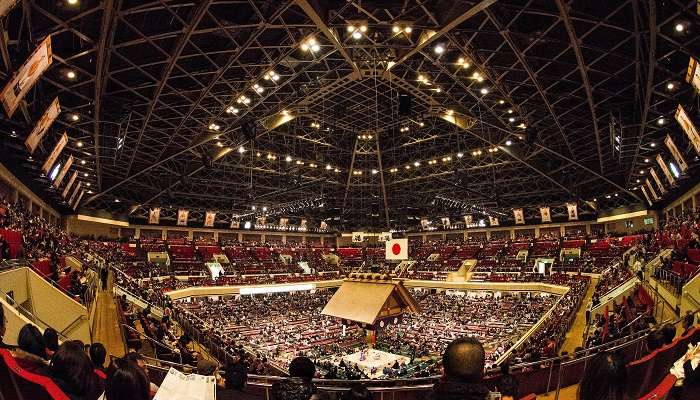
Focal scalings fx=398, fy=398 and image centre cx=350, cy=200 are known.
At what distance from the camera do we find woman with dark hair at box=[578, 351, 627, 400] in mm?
2316

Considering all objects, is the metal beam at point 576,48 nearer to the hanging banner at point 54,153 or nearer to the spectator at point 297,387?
the spectator at point 297,387

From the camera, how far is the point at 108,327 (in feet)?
50.1

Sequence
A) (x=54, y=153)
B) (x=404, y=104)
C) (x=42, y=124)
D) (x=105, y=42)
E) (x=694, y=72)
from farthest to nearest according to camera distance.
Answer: (x=404, y=104) < (x=54, y=153) < (x=42, y=124) < (x=105, y=42) < (x=694, y=72)

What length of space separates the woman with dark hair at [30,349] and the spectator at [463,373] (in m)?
3.89

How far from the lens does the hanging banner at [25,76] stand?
11.6 meters

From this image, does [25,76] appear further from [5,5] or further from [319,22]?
[319,22]

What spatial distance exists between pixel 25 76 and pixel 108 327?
923 cm

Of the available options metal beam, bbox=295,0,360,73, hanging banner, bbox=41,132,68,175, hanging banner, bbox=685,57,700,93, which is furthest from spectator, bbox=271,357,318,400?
hanging banner, bbox=41,132,68,175

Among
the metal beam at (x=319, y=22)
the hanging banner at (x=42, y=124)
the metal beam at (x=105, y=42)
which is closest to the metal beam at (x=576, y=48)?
the metal beam at (x=319, y=22)

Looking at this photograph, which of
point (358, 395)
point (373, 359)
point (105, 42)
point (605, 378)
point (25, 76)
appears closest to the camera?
point (605, 378)

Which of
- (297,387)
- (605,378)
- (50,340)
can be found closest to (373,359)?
(50,340)

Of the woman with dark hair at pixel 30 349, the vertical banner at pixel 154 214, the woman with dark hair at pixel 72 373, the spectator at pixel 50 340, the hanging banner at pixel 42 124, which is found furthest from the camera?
the vertical banner at pixel 154 214

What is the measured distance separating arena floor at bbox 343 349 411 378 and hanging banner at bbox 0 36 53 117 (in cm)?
1910

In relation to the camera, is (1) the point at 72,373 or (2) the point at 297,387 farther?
(1) the point at 72,373
